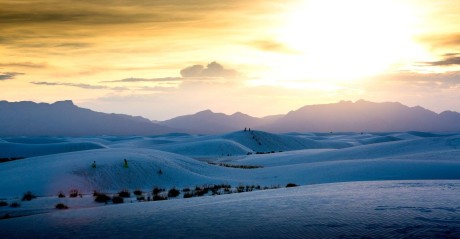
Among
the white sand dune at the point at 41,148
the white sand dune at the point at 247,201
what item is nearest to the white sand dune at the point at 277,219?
the white sand dune at the point at 247,201

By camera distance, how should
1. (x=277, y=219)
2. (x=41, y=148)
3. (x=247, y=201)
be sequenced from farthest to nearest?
(x=41, y=148)
(x=247, y=201)
(x=277, y=219)

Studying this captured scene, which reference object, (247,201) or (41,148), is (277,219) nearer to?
(247,201)

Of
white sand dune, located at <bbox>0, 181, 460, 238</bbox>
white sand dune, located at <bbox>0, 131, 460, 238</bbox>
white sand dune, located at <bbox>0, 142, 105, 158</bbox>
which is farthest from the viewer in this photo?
white sand dune, located at <bbox>0, 142, 105, 158</bbox>

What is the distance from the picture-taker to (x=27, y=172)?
2358cm

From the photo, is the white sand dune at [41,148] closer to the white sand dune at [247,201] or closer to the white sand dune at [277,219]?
the white sand dune at [247,201]

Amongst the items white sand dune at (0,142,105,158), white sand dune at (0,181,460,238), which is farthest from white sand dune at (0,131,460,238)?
white sand dune at (0,142,105,158)

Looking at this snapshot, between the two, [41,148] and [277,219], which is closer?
[277,219]

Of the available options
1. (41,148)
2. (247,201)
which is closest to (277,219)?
(247,201)

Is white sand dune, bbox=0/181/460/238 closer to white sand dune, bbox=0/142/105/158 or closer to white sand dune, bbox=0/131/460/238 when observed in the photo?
white sand dune, bbox=0/131/460/238

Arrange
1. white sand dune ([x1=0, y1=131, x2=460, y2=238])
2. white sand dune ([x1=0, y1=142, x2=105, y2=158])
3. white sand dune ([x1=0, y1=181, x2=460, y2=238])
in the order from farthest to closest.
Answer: white sand dune ([x1=0, y1=142, x2=105, y2=158])
white sand dune ([x1=0, y1=131, x2=460, y2=238])
white sand dune ([x1=0, y1=181, x2=460, y2=238])

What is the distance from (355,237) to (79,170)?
59.7 ft

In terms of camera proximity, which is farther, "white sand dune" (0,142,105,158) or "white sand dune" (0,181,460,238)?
"white sand dune" (0,142,105,158)

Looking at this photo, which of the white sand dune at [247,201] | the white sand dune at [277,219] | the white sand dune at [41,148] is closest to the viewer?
the white sand dune at [277,219]

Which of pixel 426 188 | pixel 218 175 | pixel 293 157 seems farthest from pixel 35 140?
pixel 426 188
